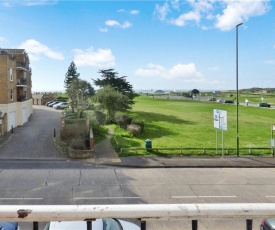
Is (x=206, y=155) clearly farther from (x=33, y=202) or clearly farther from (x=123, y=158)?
(x=33, y=202)

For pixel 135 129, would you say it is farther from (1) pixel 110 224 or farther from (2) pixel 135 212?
(2) pixel 135 212

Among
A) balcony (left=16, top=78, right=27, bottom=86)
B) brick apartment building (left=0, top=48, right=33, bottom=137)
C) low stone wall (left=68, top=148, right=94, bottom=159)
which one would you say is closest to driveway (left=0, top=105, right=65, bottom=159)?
low stone wall (left=68, top=148, right=94, bottom=159)

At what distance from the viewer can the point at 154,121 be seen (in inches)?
1901

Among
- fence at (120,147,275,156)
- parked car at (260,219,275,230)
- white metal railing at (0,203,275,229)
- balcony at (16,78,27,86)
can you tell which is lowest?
fence at (120,147,275,156)

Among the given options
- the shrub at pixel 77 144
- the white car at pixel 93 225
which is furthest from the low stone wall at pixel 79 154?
the white car at pixel 93 225

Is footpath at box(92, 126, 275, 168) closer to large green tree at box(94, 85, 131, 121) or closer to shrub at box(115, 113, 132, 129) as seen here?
shrub at box(115, 113, 132, 129)

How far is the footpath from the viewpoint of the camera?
23125 millimetres

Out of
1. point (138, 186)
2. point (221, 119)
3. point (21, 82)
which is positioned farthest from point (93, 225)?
point (21, 82)

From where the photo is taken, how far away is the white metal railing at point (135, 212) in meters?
2.07

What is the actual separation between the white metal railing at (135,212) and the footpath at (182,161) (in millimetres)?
20694

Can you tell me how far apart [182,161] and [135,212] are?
73.9 feet

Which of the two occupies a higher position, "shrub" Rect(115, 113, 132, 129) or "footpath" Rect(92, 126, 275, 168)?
"shrub" Rect(115, 113, 132, 129)

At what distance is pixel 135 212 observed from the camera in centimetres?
211

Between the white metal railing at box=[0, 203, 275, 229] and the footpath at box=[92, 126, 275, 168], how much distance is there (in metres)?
20.7
